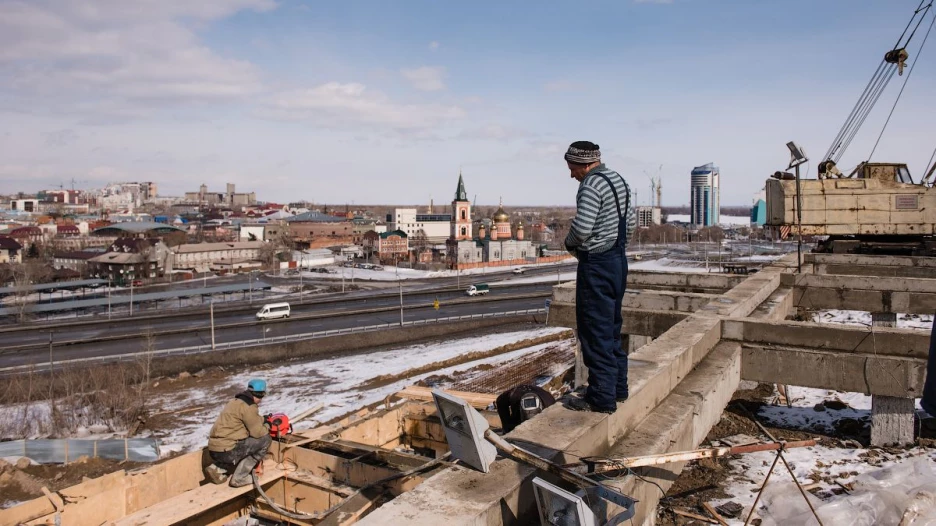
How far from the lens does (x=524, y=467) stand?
323 cm

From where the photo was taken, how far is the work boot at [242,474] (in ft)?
19.0

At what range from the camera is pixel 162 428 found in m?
24.5

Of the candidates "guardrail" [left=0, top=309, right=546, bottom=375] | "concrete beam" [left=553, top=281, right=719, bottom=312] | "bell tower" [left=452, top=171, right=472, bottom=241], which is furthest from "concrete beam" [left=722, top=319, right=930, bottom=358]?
"bell tower" [left=452, top=171, right=472, bottom=241]

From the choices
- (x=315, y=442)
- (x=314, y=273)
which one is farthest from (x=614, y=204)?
(x=314, y=273)

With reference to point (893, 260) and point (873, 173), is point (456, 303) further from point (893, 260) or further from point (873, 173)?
point (893, 260)

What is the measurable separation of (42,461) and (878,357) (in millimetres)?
22901

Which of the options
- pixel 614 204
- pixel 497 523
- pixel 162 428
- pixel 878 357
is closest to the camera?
pixel 497 523

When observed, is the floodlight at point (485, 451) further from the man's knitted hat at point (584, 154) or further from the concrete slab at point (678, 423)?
the man's knitted hat at point (584, 154)

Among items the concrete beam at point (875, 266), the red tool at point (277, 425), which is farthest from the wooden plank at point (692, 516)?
the concrete beam at point (875, 266)

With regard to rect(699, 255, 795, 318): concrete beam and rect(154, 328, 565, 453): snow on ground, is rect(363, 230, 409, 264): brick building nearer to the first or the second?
rect(154, 328, 565, 453): snow on ground

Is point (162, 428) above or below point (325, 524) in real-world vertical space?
below

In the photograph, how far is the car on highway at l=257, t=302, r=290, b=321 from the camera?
45.4 metres

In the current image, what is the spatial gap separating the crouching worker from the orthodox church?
73100 mm

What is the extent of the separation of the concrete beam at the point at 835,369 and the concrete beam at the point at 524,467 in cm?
149
